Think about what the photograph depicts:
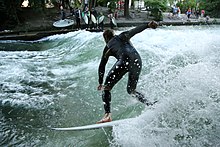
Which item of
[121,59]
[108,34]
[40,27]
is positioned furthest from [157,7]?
[121,59]

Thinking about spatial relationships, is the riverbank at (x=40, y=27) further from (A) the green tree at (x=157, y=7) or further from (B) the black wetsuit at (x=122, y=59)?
(B) the black wetsuit at (x=122, y=59)

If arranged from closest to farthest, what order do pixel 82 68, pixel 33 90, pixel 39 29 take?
1. pixel 33 90
2. pixel 82 68
3. pixel 39 29

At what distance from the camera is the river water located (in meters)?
Result: 4.19

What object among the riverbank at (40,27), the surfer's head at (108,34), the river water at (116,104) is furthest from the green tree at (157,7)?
the surfer's head at (108,34)

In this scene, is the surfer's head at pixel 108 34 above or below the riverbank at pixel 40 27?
above

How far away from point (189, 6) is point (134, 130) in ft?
128

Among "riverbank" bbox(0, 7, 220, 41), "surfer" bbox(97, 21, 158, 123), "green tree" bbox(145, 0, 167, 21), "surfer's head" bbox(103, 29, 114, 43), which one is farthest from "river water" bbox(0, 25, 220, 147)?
"green tree" bbox(145, 0, 167, 21)

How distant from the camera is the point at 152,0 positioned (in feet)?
91.1

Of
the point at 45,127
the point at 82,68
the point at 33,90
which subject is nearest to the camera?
the point at 45,127

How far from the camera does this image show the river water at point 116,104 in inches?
165

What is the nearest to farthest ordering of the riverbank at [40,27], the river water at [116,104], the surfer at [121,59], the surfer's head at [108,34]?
the river water at [116,104]
the surfer at [121,59]
the surfer's head at [108,34]
the riverbank at [40,27]

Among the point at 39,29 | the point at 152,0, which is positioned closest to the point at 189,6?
the point at 152,0

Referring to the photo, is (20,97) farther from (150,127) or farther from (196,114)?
(196,114)

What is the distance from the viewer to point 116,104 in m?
6.11
